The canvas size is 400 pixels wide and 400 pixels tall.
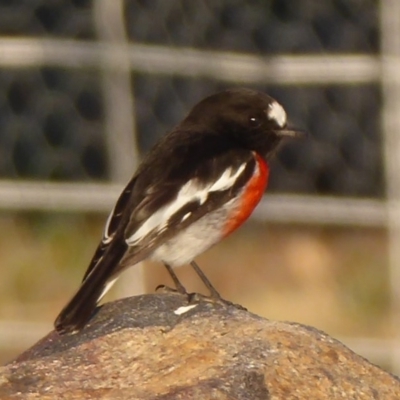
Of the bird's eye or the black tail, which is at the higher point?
the bird's eye

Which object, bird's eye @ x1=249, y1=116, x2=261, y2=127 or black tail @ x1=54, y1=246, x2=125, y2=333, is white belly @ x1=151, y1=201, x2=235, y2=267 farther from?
bird's eye @ x1=249, y1=116, x2=261, y2=127

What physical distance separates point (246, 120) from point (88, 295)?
4.23 feet

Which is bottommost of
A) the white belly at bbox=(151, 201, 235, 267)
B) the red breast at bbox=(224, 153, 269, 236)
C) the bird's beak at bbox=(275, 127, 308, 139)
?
the white belly at bbox=(151, 201, 235, 267)

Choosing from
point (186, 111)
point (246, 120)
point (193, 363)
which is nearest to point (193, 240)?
point (246, 120)

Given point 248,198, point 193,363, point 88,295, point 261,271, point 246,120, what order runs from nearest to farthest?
point 193,363 → point 88,295 → point 248,198 → point 246,120 → point 261,271

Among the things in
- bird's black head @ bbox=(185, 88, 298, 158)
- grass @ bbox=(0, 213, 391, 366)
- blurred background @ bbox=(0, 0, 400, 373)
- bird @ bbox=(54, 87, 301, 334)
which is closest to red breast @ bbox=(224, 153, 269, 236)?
bird @ bbox=(54, 87, 301, 334)

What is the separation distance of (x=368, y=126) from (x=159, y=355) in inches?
273

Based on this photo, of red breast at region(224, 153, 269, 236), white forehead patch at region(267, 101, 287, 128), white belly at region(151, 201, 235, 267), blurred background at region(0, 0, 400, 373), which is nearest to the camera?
white belly at region(151, 201, 235, 267)

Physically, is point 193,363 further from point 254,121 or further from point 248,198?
point 254,121

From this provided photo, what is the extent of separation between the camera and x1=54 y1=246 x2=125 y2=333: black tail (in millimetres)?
4691

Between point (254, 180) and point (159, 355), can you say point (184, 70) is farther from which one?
point (159, 355)

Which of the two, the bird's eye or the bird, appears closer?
the bird

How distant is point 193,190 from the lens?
211 inches

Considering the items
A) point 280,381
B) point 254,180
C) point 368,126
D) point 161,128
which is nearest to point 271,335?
point 280,381
